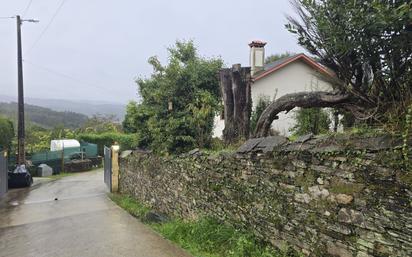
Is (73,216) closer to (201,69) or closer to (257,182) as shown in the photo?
(201,69)

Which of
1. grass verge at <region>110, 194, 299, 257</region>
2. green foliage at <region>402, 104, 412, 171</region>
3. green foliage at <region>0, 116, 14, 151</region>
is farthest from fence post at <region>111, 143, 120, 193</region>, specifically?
green foliage at <region>402, 104, 412, 171</region>

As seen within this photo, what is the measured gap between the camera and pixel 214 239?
6781 millimetres

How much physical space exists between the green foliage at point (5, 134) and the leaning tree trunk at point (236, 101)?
2296 cm

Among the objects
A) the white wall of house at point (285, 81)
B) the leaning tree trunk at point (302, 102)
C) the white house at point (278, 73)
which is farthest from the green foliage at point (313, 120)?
the white wall of house at point (285, 81)

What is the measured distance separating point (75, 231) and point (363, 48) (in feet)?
24.1

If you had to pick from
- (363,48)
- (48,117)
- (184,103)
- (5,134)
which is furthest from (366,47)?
(48,117)

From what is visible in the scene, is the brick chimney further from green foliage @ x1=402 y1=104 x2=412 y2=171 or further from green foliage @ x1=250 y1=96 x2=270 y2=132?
green foliage @ x1=402 y1=104 x2=412 y2=171

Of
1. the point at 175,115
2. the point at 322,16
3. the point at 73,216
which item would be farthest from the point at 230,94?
the point at 73,216

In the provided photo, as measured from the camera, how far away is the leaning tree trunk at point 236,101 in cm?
816

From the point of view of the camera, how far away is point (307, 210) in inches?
190

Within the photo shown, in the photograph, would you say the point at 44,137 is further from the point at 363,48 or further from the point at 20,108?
the point at 363,48

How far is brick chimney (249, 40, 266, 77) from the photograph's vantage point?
20.4 meters

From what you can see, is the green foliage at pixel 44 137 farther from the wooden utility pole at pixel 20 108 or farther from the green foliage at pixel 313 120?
the green foliage at pixel 313 120

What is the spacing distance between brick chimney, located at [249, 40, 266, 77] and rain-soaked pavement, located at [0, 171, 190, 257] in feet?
32.6
